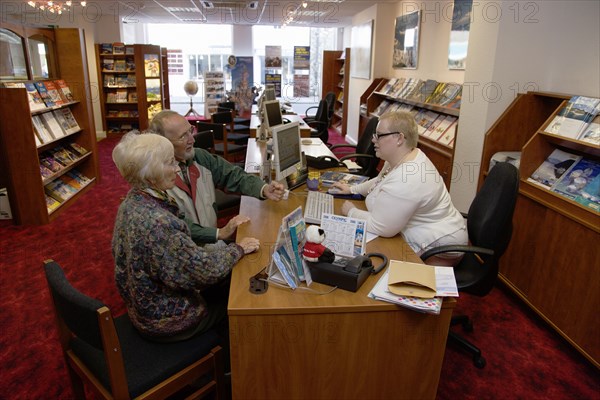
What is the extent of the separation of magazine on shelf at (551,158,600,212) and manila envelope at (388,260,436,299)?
142 centimetres

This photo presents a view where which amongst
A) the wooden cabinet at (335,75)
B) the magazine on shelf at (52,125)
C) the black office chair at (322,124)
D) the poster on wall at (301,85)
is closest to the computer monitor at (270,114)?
the black office chair at (322,124)

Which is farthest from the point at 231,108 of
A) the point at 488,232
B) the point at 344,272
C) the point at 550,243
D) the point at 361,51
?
the point at 344,272

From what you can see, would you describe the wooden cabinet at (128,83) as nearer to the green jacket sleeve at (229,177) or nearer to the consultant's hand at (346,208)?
the green jacket sleeve at (229,177)

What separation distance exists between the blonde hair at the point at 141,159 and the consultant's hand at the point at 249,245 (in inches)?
20.1

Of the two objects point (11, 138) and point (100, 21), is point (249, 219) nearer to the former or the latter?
point (11, 138)

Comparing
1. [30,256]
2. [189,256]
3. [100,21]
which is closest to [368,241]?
[189,256]

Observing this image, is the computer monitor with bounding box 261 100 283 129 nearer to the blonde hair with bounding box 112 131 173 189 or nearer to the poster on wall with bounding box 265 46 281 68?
the blonde hair with bounding box 112 131 173 189

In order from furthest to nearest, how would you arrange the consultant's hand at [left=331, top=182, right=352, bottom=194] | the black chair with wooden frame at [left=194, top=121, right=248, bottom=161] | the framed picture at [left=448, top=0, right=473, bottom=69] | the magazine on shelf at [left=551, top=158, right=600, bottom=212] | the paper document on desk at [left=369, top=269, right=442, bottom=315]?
the black chair with wooden frame at [left=194, top=121, right=248, bottom=161] < the framed picture at [left=448, top=0, right=473, bottom=69] < the consultant's hand at [left=331, top=182, right=352, bottom=194] < the magazine on shelf at [left=551, top=158, right=600, bottom=212] < the paper document on desk at [left=369, top=269, right=442, bottom=315]

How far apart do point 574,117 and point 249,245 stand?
231cm

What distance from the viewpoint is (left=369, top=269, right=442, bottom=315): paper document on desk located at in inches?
59.1

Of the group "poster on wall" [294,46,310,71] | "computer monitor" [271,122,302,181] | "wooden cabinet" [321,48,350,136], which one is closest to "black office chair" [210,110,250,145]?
"computer monitor" [271,122,302,181]

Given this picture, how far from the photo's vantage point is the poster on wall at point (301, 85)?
12922mm

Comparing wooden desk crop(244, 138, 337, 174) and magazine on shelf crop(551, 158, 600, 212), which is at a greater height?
magazine on shelf crop(551, 158, 600, 212)

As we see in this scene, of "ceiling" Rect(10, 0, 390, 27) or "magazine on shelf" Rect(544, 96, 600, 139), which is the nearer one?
"magazine on shelf" Rect(544, 96, 600, 139)
